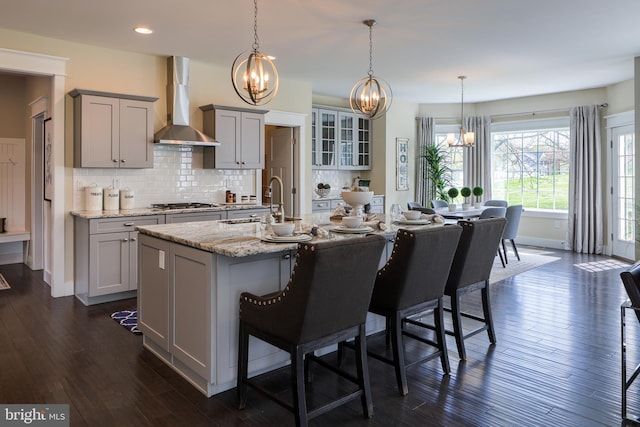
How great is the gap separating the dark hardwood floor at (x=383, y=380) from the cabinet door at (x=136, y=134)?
5.85 feet

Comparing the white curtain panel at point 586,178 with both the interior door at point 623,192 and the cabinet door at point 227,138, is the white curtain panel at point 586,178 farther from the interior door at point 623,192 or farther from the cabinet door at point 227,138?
the cabinet door at point 227,138

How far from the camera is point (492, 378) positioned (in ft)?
10.0

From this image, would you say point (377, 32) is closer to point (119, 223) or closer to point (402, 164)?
point (119, 223)

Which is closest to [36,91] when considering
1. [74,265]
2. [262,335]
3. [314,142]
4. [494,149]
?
[74,265]

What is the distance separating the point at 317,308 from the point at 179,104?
427cm

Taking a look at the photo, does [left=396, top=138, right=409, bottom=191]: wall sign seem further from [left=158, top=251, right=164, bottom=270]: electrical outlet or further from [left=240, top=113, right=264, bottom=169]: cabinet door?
[left=158, top=251, right=164, bottom=270]: electrical outlet

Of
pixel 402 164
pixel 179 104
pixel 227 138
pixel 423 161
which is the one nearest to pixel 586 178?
pixel 423 161

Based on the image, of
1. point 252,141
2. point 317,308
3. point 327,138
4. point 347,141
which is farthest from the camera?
point 347,141

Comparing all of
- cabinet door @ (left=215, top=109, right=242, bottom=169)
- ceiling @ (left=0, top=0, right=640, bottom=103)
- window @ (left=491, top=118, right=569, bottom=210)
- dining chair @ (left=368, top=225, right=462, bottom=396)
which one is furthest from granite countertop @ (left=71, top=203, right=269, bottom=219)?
window @ (left=491, top=118, right=569, bottom=210)

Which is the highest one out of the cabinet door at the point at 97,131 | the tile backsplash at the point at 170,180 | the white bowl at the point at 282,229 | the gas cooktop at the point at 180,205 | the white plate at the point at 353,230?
the cabinet door at the point at 97,131

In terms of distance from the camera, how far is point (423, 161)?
9.76m

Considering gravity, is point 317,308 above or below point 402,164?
below

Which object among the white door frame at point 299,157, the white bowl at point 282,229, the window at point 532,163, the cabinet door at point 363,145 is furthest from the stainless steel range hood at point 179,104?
the window at point 532,163

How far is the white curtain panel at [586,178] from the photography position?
798cm
